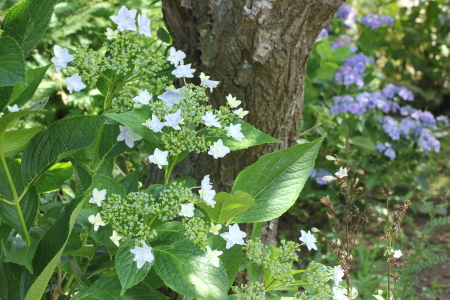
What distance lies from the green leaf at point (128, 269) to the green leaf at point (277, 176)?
0.35m

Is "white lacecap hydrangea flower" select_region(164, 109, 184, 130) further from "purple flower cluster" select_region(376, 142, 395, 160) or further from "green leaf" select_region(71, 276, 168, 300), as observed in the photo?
"purple flower cluster" select_region(376, 142, 395, 160)

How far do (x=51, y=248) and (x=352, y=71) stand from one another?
263cm

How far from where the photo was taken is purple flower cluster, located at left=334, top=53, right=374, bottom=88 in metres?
3.23


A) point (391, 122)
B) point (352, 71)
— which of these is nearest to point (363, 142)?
point (391, 122)

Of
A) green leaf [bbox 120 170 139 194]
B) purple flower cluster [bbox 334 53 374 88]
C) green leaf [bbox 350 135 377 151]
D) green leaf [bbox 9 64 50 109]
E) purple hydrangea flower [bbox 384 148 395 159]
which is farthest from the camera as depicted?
purple flower cluster [bbox 334 53 374 88]

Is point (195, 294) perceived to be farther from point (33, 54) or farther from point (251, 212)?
point (33, 54)

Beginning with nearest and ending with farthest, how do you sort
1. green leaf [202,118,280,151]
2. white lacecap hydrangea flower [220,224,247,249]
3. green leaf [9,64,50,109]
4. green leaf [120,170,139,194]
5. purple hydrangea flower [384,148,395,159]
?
white lacecap hydrangea flower [220,224,247,249], green leaf [202,118,280,151], green leaf [120,170,139,194], green leaf [9,64,50,109], purple hydrangea flower [384,148,395,159]

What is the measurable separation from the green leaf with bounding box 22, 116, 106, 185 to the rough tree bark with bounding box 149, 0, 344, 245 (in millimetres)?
602

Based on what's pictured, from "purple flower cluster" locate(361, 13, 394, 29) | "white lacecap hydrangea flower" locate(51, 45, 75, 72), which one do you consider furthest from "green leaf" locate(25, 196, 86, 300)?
"purple flower cluster" locate(361, 13, 394, 29)

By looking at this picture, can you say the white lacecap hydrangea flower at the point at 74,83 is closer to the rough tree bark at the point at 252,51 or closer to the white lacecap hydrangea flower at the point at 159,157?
the white lacecap hydrangea flower at the point at 159,157

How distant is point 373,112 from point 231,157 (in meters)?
1.95

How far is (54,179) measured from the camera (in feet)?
5.14

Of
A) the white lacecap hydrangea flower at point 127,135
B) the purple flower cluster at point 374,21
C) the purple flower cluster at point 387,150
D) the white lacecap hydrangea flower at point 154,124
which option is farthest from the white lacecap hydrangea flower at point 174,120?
the purple flower cluster at point 374,21

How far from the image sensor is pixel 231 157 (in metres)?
1.77
